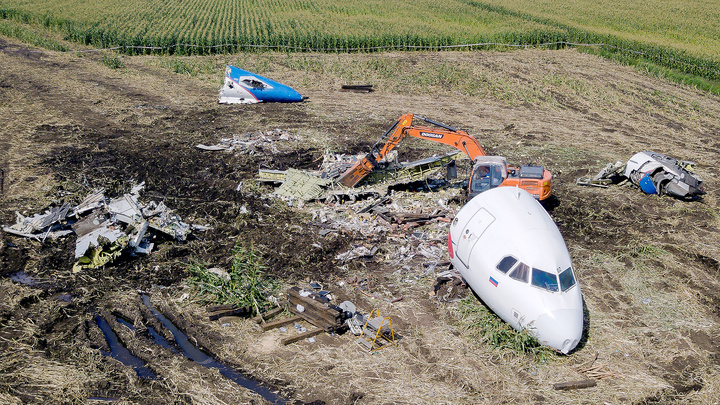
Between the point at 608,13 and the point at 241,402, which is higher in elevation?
the point at 608,13

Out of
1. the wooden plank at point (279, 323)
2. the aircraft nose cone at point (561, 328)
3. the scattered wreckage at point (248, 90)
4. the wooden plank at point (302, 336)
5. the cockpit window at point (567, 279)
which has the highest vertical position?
the scattered wreckage at point (248, 90)

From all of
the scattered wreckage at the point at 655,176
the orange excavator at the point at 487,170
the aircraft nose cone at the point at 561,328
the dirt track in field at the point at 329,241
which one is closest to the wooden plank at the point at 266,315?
the dirt track in field at the point at 329,241

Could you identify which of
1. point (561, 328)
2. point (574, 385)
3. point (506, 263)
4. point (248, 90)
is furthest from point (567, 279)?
point (248, 90)

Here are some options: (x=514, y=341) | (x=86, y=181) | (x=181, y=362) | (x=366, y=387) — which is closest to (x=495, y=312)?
(x=514, y=341)

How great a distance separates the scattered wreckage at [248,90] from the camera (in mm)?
29125

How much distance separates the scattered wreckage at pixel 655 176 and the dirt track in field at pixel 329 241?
452 mm

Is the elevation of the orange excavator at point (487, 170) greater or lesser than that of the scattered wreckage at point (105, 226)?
greater

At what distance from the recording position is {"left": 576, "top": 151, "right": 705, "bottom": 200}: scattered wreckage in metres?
19.6

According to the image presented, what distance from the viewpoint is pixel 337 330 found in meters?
12.8

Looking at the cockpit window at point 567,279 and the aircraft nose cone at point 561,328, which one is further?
the cockpit window at point 567,279

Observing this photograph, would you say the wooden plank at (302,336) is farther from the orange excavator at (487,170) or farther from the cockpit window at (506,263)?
the orange excavator at (487,170)

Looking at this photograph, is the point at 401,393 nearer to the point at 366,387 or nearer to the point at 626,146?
the point at 366,387

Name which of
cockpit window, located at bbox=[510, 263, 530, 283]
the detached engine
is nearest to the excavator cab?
cockpit window, located at bbox=[510, 263, 530, 283]

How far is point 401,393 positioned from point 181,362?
15.7 feet
